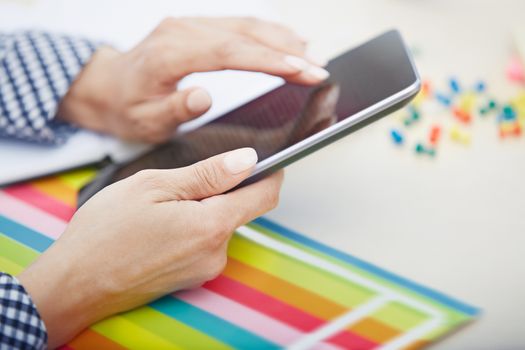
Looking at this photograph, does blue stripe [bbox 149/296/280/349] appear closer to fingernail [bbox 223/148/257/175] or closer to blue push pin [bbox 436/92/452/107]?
fingernail [bbox 223/148/257/175]

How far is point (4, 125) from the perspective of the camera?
611mm

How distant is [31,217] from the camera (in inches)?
22.4

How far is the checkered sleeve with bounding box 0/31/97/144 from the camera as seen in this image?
0.61 m

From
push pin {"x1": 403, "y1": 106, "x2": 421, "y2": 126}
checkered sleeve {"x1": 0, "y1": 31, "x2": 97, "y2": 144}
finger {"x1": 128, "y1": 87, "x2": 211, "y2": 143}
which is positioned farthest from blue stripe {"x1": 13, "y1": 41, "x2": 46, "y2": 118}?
push pin {"x1": 403, "y1": 106, "x2": 421, "y2": 126}

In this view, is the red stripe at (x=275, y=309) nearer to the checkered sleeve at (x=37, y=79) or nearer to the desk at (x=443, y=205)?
the desk at (x=443, y=205)

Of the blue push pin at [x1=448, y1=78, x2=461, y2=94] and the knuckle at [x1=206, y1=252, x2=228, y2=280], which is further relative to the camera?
the blue push pin at [x1=448, y1=78, x2=461, y2=94]

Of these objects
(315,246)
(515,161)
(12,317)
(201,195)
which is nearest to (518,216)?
(515,161)

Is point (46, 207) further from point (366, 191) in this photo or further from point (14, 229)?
point (366, 191)

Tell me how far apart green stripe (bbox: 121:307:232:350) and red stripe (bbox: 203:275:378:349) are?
1.8 inches

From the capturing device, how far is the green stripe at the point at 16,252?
1.73ft

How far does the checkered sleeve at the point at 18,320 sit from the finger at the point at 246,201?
0.55 feet

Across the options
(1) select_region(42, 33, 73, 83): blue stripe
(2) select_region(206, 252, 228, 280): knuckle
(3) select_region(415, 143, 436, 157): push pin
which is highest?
(3) select_region(415, 143, 436, 157): push pin

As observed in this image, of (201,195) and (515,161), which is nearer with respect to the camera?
(201,195)

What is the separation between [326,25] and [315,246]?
0.37 meters
